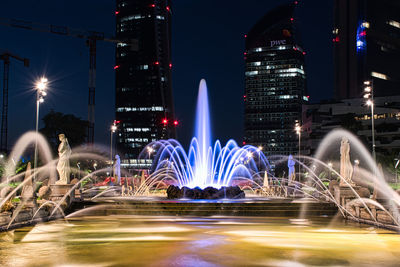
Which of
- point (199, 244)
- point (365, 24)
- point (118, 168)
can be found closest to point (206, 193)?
point (118, 168)

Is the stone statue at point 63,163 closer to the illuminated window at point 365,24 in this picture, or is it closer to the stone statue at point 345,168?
the stone statue at point 345,168

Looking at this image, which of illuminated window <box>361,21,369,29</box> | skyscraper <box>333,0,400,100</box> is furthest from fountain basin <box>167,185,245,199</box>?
illuminated window <box>361,21,369,29</box>

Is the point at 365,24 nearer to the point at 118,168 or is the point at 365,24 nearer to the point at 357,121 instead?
the point at 357,121

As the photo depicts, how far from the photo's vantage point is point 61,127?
228ft

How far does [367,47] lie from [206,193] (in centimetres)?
12341

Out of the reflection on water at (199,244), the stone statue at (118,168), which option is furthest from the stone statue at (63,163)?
the stone statue at (118,168)

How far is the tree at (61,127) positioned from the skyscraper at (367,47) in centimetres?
9481

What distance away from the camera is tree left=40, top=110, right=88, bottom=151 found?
69562mm

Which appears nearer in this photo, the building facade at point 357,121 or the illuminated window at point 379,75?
the building facade at point 357,121

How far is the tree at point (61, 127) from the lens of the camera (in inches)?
2739

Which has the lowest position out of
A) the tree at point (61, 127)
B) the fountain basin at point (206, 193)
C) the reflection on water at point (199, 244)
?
the reflection on water at point (199, 244)

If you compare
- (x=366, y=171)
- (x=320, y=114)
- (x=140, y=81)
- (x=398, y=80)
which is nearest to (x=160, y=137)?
(x=140, y=81)

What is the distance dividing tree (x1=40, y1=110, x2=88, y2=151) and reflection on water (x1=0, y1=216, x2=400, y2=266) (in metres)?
52.5

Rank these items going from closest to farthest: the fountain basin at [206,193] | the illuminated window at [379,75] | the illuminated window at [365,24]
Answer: the fountain basin at [206,193], the illuminated window at [379,75], the illuminated window at [365,24]
